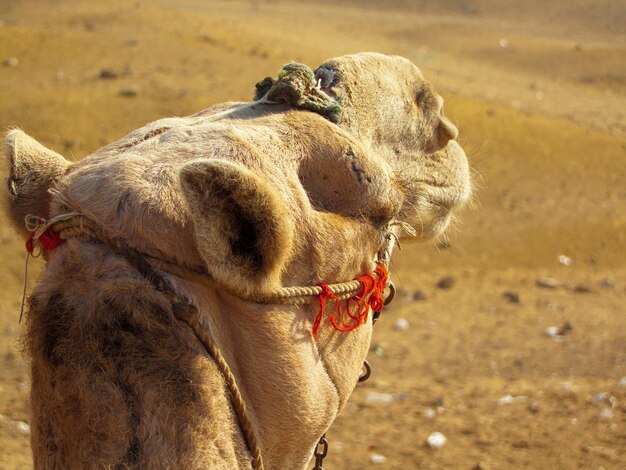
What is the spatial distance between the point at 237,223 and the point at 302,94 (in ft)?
2.25

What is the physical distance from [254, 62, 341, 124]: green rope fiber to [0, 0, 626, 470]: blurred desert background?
4.03ft

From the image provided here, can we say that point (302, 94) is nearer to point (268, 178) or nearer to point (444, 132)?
point (268, 178)

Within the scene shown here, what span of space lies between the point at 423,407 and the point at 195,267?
190 inches

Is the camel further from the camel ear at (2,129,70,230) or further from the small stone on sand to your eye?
the small stone on sand

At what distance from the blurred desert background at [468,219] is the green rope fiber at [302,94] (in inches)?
48.4

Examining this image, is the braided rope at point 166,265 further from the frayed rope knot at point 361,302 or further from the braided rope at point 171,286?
the frayed rope knot at point 361,302

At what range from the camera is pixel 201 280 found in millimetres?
2137

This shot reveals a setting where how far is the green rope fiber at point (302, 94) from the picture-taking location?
8.54ft

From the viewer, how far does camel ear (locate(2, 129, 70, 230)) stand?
245 cm

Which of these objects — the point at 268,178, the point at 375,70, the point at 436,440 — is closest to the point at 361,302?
the point at 268,178

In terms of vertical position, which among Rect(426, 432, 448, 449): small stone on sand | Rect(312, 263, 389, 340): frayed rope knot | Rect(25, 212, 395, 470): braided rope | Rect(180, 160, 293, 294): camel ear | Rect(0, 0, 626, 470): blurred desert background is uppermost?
Rect(180, 160, 293, 294): camel ear

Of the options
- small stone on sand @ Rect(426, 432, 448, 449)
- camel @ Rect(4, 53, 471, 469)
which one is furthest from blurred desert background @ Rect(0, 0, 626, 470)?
camel @ Rect(4, 53, 471, 469)

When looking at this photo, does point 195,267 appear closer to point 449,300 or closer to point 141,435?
point 141,435

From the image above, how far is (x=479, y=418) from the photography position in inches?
254
